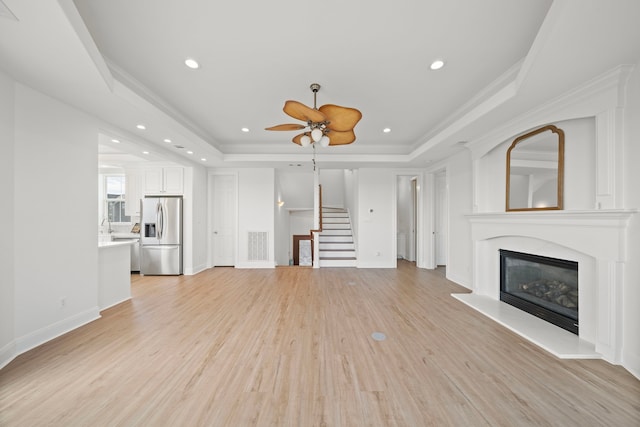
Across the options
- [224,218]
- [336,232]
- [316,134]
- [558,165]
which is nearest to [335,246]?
[336,232]

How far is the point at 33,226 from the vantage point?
2.35m

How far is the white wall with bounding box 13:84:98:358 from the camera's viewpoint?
88.7 inches

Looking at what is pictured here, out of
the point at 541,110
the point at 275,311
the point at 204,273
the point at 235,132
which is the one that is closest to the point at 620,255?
the point at 541,110

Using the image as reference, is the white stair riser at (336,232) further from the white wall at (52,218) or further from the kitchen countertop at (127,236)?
the white wall at (52,218)

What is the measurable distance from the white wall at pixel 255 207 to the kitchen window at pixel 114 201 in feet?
8.84

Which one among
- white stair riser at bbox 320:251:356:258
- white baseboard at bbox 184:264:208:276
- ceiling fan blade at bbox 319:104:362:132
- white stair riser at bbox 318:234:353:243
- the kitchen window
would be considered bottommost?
white baseboard at bbox 184:264:208:276

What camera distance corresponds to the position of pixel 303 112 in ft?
7.77

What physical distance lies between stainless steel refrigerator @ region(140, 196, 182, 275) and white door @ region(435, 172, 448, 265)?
6360mm

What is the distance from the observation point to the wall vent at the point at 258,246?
6.09 m

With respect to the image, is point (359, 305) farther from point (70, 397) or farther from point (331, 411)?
point (70, 397)

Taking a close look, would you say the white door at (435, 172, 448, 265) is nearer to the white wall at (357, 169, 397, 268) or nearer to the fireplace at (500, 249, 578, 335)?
the white wall at (357, 169, 397, 268)

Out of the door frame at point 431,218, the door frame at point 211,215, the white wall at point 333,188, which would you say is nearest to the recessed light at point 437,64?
the door frame at point 431,218

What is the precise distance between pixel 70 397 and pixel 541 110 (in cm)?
512

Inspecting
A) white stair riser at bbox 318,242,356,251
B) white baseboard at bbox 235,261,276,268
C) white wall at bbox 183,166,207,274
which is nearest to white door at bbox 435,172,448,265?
white stair riser at bbox 318,242,356,251
